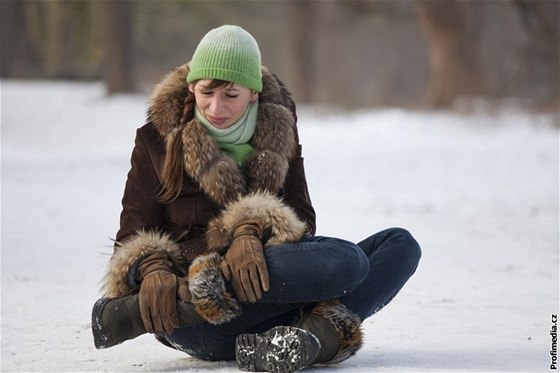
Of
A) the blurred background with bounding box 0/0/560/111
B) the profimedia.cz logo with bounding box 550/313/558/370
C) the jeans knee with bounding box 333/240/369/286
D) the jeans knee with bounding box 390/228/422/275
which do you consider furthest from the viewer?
the blurred background with bounding box 0/0/560/111

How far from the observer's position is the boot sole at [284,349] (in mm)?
3477

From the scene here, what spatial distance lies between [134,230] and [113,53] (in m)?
20.9

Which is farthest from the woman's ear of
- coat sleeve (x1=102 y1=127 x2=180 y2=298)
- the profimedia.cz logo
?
the profimedia.cz logo

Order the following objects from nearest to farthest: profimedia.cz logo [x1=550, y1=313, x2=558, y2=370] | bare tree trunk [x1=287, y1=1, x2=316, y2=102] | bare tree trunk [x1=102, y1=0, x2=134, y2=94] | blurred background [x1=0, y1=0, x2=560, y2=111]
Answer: profimedia.cz logo [x1=550, y1=313, x2=558, y2=370] → blurred background [x1=0, y1=0, x2=560, y2=111] → bare tree trunk [x1=102, y1=0, x2=134, y2=94] → bare tree trunk [x1=287, y1=1, x2=316, y2=102]

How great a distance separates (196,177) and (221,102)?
0.26 m

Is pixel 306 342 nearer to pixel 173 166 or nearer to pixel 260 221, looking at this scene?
pixel 260 221

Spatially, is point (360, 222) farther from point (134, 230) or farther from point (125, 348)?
point (134, 230)

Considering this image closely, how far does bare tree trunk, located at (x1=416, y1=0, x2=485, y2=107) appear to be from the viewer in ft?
67.2

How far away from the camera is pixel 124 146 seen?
18906 millimetres

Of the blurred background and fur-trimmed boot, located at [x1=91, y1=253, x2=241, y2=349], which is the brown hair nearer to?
fur-trimmed boot, located at [x1=91, y1=253, x2=241, y2=349]

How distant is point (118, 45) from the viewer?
24.4 m

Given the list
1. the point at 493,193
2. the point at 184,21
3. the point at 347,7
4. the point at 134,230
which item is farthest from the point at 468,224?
the point at 184,21

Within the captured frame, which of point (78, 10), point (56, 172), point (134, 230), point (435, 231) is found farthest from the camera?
point (78, 10)

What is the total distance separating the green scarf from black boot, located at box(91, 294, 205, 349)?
59 centimetres
